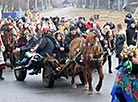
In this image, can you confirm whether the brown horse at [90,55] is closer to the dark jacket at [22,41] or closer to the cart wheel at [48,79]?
the cart wheel at [48,79]

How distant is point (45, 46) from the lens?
15203mm

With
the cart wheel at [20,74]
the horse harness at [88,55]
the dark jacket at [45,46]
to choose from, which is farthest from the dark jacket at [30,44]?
the horse harness at [88,55]

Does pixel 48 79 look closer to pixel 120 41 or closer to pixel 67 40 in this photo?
pixel 67 40

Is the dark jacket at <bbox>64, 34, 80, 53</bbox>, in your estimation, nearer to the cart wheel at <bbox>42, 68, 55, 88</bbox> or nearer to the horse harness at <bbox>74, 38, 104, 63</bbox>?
the cart wheel at <bbox>42, 68, 55, 88</bbox>

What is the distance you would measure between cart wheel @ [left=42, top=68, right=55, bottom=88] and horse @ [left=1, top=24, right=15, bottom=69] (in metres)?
4.60

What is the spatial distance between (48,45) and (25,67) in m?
1.10

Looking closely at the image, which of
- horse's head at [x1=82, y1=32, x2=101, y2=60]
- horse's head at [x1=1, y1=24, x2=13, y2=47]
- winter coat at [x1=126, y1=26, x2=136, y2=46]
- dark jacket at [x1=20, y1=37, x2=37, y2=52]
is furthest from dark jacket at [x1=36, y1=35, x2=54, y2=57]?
winter coat at [x1=126, y1=26, x2=136, y2=46]

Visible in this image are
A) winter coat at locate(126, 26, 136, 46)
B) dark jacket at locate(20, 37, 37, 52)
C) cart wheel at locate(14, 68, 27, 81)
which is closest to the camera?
dark jacket at locate(20, 37, 37, 52)

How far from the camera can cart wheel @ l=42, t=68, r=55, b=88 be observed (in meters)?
14.7

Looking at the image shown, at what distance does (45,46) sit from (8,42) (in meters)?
4.66

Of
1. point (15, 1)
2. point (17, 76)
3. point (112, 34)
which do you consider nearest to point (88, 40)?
point (17, 76)

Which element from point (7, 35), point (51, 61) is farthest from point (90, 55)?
point (7, 35)

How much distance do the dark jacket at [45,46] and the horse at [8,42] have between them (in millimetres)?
4306

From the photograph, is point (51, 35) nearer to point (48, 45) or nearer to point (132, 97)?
point (48, 45)
